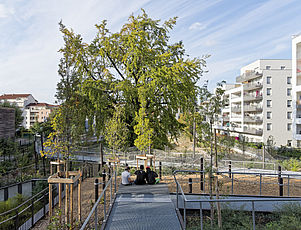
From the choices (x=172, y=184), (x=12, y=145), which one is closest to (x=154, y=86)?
(x=172, y=184)

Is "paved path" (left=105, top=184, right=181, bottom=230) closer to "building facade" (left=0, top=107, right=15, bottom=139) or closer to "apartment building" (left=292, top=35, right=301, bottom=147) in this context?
"building facade" (left=0, top=107, right=15, bottom=139)

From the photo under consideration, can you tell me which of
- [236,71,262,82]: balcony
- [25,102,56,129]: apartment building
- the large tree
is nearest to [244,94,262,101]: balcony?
[236,71,262,82]: balcony

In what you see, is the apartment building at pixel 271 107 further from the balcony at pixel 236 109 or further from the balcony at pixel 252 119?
the balcony at pixel 236 109

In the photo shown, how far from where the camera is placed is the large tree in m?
18.7

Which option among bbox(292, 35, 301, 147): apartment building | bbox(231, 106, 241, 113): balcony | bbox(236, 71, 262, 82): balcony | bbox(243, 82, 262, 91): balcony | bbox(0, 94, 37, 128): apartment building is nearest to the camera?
bbox(292, 35, 301, 147): apartment building

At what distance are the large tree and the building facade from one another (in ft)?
38.6

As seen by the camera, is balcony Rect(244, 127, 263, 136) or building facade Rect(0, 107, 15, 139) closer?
building facade Rect(0, 107, 15, 139)

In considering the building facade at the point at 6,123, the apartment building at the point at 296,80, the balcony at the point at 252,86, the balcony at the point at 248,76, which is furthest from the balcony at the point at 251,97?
the building facade at the point at 6,123

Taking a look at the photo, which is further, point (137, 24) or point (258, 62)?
point (258, 62)

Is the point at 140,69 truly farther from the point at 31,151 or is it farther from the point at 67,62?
the point at 31,151

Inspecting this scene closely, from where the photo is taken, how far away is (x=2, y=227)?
743cm

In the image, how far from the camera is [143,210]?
6840 millimetres

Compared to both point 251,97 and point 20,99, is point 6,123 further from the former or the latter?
point 20,99

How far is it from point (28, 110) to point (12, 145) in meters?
67.1
